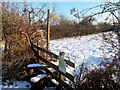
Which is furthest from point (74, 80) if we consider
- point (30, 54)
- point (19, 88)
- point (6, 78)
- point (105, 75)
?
Answer: point (30, 54)

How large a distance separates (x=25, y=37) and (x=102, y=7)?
671 cm

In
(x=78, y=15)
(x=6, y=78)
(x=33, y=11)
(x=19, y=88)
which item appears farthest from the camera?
(x=33, y=11)

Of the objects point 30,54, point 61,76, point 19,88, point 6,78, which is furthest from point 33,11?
point 61,76

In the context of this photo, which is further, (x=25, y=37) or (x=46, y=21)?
(x=46, y=21)

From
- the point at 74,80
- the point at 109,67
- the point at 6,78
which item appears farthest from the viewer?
the point at 6,78

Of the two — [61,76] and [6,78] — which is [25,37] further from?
[61,76]

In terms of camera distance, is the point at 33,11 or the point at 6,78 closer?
the point at 6,78

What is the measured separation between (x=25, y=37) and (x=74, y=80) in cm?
496

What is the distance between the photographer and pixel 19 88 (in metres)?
7.74

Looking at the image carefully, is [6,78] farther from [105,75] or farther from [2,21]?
[105,75]

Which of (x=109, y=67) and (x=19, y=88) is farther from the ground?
(x=109, y=67)

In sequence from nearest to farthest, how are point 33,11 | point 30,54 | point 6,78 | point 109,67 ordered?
point 109,67
point 6,78
point 30,54
point 33,11

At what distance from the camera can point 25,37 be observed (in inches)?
385

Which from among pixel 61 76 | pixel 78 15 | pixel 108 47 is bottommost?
pixel 61 76
